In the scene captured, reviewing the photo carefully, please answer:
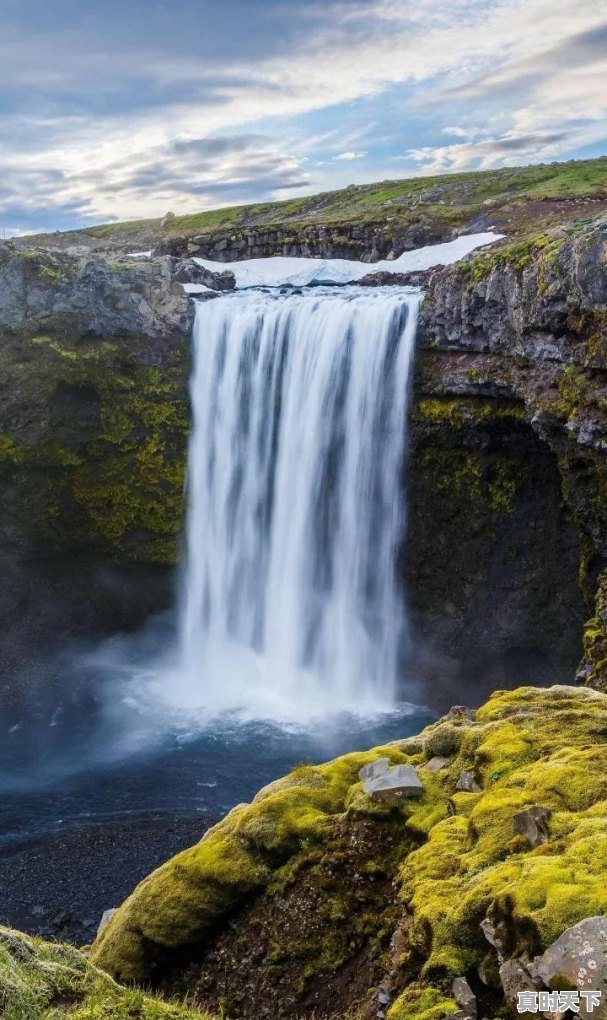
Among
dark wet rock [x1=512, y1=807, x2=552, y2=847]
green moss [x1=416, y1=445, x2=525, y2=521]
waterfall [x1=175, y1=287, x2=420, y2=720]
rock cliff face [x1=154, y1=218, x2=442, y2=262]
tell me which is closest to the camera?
dark wet rock [x1=512, y1=807, x2=552, y2=847]

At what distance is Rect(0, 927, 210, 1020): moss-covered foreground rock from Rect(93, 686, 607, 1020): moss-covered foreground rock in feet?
6.62

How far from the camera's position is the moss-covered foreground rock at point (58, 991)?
5.42 metres

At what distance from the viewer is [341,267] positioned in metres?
41.7

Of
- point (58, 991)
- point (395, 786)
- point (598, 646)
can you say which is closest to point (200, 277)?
point (598, 646)

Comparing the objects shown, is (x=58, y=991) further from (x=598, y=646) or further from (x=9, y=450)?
(x=9, y=450)

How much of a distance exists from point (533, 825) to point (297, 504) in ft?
75.4

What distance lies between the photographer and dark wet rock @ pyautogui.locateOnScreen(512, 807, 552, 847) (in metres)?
7.29

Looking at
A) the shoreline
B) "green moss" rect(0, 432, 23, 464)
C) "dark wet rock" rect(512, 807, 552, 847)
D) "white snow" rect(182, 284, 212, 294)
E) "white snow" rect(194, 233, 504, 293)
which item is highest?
"white snow" rect(194, 233, 504, 293)

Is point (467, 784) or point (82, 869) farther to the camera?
point (82, 869)

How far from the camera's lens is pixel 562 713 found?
32.3 ft

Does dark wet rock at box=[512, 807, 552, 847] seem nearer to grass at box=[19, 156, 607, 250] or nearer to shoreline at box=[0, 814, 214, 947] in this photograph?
shoreline at box=[0, 814, 214, 947]

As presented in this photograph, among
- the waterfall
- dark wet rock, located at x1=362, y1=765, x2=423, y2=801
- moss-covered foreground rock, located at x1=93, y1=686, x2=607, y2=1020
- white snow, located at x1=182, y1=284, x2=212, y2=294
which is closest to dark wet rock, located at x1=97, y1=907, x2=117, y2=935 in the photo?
moss-covered foreground rock, located at x1=93, y1=686, x2=607, y2=1020

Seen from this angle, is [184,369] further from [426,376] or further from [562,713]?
[562,713]

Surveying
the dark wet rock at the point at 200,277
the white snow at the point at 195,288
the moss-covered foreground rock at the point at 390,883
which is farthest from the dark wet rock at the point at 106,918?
the dark wet rock at the point at 200,277
